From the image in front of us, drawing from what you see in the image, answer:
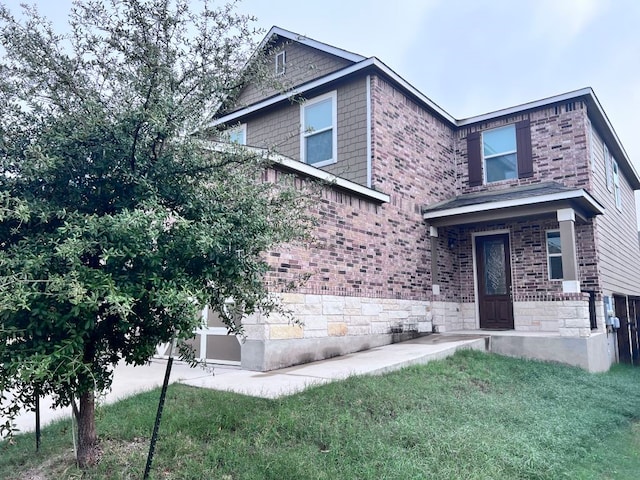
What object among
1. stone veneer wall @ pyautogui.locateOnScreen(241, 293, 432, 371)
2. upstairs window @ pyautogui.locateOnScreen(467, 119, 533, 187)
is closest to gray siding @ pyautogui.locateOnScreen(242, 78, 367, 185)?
stone veneer wall @ pyautogui.locateOnScreen(241, 293, 432, 371)

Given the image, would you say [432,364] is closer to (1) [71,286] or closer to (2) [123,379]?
(2) [123,379]

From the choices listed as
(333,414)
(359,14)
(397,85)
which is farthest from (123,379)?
(359,14)

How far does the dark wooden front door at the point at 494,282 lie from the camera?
38.0 feet

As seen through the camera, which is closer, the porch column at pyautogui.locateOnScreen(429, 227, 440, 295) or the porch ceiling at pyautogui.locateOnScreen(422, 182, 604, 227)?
the porch ceiling at pyautogui.locateOnScreen(422, 182, 604, 227)

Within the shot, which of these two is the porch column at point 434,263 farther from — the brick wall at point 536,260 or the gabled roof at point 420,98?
the gabled roof at point 420,98

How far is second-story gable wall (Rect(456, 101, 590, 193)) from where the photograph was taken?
1097cm

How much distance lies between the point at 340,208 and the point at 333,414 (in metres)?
4.62

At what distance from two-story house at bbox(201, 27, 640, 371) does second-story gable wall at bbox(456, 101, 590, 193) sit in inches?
1.1

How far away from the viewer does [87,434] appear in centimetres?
392

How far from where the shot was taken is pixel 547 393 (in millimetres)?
6996

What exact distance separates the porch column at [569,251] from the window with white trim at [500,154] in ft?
8.03

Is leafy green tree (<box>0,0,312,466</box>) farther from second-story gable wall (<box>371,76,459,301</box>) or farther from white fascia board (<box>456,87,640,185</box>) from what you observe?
white fascia board (<box>456,87,640,185</box>)

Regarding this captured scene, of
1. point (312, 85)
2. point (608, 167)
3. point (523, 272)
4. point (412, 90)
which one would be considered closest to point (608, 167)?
point (608, 167)

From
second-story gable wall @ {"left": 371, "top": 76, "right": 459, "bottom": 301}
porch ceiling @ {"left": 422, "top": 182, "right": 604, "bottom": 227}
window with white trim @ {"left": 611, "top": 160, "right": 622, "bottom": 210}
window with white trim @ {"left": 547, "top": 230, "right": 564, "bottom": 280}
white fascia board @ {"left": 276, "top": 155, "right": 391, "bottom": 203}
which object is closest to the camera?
white fascia board @ {"left": 276, "top": 155, "right": 391, "bottom": 203}
